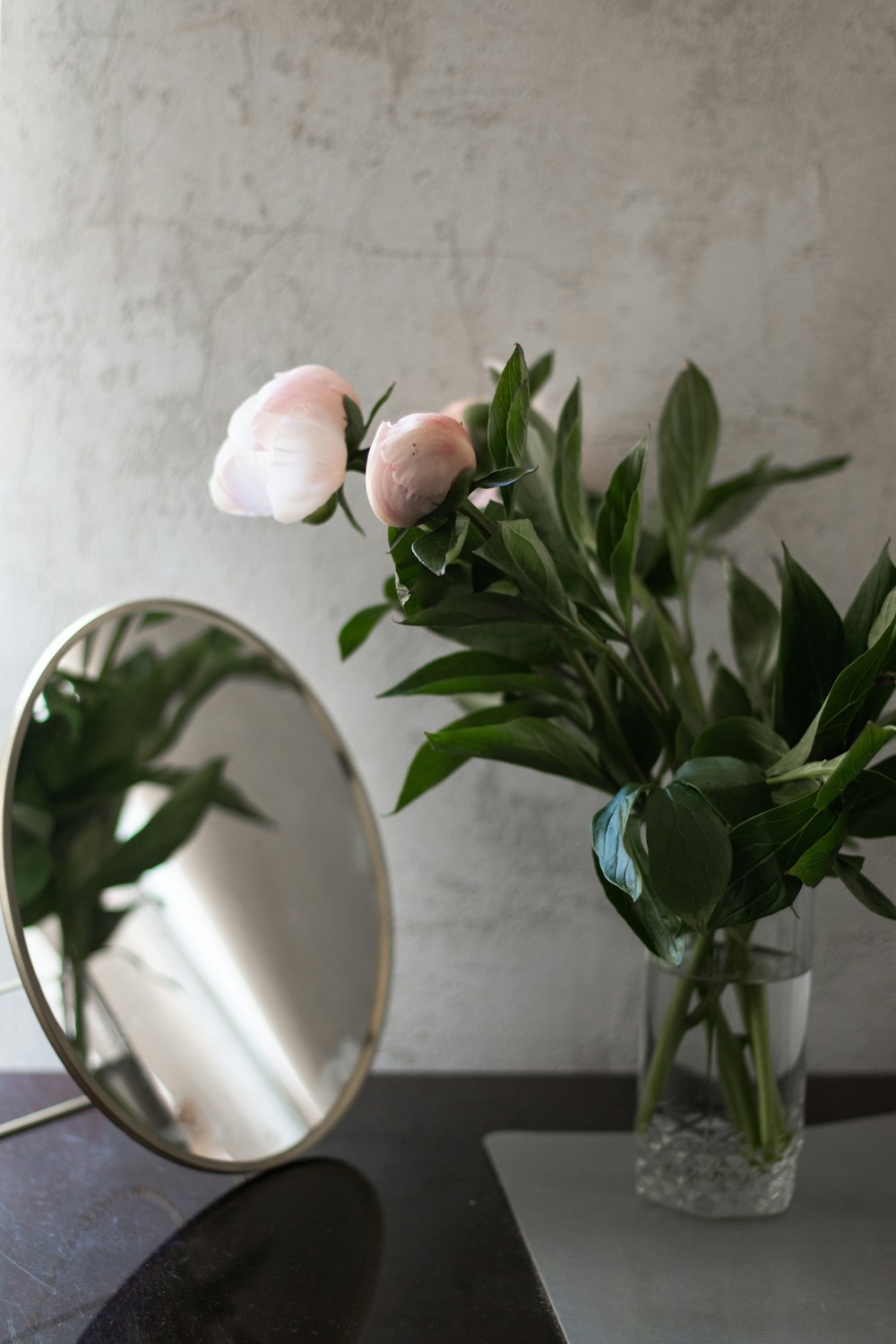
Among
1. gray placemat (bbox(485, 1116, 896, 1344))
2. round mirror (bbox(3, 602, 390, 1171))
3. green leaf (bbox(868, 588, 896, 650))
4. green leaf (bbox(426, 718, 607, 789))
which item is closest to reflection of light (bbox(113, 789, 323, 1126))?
round mirror (bbox(3, 602, 390, 1171))

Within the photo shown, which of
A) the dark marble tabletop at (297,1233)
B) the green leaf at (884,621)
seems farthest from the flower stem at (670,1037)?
the green leaf at (884,621)

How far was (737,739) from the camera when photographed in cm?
56

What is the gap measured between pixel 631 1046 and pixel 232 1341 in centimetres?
41

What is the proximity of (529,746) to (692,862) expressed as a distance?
4.8 inches

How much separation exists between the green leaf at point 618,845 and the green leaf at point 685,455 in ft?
0.72

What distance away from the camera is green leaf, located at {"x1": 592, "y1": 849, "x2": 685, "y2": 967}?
50 centimetres

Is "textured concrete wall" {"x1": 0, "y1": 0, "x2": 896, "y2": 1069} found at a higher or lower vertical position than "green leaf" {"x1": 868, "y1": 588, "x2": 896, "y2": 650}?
higher

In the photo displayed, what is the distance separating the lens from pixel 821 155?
2.56 feet

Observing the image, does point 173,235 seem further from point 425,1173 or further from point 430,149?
point 425,1173

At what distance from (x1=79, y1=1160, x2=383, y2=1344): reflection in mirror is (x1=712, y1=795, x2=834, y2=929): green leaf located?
289 millimetres

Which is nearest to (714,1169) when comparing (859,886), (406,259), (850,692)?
(859,886)

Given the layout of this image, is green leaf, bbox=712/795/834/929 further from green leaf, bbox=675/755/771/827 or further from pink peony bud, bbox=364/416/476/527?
pink peony bud, bbox=364/416/476/527

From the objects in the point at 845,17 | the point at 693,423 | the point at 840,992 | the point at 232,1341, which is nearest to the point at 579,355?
the point at 693,423

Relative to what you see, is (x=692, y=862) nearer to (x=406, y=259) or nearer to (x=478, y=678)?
(x=478, y=678)
